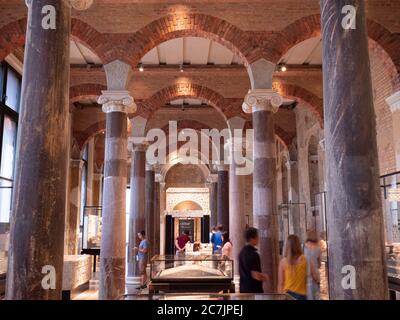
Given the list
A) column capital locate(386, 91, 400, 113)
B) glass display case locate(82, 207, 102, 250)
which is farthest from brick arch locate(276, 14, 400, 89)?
glass display case locate(82, 207, 102, 250)

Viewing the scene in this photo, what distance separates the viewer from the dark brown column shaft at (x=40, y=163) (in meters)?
4.34

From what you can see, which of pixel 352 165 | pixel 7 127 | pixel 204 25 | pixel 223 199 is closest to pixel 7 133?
pixel 7 127

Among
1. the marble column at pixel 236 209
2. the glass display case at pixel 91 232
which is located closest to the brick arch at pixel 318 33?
the marble column at pixel 236 209

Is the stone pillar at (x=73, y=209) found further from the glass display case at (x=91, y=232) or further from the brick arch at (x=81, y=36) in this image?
the brick arch at (x=81, y=36)

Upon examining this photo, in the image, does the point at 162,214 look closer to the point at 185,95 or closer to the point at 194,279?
the point at 185,95

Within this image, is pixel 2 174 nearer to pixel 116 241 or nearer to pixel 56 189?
pixel 116 241

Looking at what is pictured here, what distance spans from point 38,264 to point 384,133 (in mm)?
10281

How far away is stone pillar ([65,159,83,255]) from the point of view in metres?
17.2

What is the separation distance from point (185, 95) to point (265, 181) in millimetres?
6316

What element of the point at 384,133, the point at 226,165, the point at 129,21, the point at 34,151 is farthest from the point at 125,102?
the point at 226,165

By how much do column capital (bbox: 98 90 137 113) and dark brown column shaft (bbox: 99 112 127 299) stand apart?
0.12 meters

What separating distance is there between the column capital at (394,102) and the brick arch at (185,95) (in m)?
5.60

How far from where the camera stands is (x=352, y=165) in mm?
4488

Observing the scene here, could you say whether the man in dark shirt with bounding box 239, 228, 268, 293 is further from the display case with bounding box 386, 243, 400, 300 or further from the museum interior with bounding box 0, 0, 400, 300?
the display case with bounding box 386, 243, 400, 300
